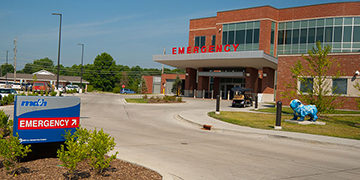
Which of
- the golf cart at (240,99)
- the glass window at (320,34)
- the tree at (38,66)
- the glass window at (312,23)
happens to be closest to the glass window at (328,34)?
the glass window at (320,34)

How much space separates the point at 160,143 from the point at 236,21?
1547 inches

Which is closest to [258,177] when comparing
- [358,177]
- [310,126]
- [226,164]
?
[226,164]

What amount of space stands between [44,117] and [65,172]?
1.42 metres

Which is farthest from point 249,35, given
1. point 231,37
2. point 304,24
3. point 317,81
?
point 317,81

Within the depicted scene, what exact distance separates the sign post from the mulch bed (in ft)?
1.68

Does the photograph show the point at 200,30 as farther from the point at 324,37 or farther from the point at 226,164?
the point at 226,164

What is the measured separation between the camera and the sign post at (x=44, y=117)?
20.0ft

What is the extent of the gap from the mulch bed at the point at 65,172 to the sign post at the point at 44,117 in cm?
51

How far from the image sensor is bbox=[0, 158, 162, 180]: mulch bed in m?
5.40

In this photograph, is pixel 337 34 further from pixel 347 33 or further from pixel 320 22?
pixel 320 22

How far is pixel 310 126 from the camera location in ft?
50.5

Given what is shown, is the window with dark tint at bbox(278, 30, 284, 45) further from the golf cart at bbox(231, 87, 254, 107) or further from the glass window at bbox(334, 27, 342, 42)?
the golf cart at bbox(231, 87, 254, 107)

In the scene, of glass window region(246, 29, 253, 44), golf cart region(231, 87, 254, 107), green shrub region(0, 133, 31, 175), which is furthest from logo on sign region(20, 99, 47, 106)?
glass window region(246, 29, 253, 44)

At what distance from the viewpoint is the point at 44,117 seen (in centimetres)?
634
